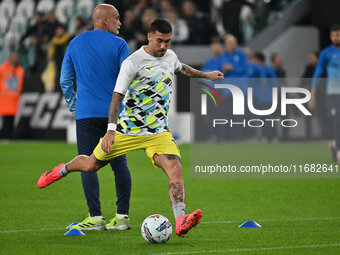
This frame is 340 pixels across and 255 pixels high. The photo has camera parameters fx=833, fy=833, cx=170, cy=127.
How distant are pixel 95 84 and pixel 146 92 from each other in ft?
2.84

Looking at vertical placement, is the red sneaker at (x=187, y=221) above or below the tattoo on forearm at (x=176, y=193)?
below

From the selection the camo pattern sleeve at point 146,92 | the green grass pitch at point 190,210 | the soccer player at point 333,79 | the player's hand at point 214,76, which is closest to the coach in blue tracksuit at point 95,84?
the green grass pitch at point 190,210

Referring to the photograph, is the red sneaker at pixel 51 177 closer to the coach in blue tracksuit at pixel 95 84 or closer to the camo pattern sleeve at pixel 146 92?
the coach in blue tracksuit at pixel 95 84

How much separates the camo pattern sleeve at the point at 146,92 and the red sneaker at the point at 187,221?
0.92m

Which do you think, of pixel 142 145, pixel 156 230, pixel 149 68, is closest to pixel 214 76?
pixel 149 68

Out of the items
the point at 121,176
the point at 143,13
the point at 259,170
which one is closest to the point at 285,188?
the point at 259,170

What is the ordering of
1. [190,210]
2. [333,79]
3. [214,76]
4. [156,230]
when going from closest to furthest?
[156,230] → [214,76] → [190,210] → [333,79]

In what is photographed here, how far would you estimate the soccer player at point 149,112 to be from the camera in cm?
738

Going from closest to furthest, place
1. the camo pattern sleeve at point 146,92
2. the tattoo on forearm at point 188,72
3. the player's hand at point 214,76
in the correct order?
the camo pattern sleeve at point 146,92 → the tattoo on forearm at point 188,72 → the player's hand at point 214,76

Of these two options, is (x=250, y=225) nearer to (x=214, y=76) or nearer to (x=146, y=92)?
(x=214, y=76)

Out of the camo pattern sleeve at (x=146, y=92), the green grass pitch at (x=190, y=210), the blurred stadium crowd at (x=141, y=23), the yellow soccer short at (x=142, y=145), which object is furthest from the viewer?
the blurred stadium crowd at (x=141, y=23)

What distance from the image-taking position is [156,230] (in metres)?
7.28

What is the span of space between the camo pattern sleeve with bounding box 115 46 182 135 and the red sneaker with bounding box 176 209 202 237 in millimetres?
924

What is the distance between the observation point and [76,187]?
12625mm
